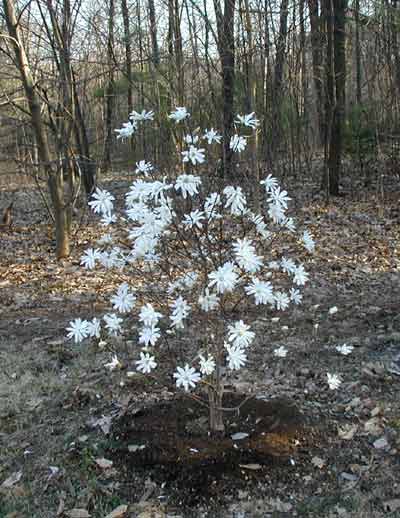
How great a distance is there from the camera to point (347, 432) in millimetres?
3559

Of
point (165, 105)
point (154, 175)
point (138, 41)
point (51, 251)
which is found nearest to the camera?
point (154, 175)

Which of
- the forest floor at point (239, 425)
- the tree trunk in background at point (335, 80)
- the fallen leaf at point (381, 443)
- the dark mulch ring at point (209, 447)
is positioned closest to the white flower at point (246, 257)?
the dark mulch ring at point (209, 447)

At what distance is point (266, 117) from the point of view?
10.8 m

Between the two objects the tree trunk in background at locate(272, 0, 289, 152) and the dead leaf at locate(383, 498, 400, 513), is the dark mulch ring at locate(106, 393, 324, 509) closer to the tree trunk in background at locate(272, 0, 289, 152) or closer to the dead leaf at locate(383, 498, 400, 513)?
the dead leaf at locate(383, 498, 400, 513)

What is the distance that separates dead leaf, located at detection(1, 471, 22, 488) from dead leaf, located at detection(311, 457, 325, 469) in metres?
1.77

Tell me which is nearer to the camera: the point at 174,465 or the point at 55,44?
the point at 174,465

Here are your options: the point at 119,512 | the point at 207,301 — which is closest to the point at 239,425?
the point at 119,512

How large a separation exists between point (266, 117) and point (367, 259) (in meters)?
4.42

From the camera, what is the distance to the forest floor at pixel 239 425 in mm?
3045

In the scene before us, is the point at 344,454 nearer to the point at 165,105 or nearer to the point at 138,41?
the point at 165,105

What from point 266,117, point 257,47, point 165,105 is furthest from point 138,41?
point 257,47

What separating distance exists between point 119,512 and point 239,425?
0.96m

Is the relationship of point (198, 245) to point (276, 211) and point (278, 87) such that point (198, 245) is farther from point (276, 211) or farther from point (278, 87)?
point (278, 87)

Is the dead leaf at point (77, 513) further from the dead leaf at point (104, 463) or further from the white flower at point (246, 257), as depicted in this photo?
the white flower at point (246, 257)
